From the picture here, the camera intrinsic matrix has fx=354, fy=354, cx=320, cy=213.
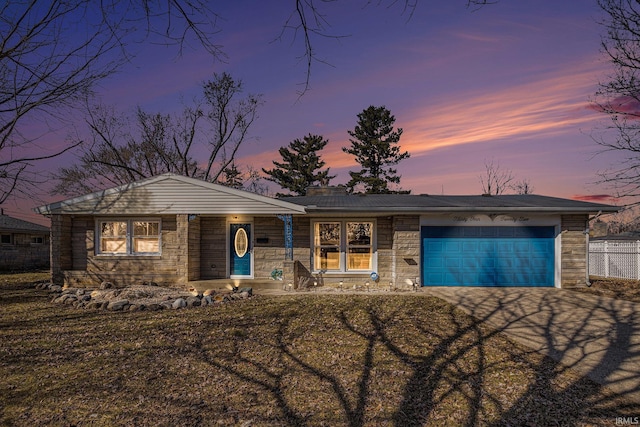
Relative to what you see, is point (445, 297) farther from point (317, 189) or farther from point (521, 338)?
point (317, 189)

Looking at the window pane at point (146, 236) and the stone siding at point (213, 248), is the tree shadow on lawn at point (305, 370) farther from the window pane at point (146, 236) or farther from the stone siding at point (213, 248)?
the window pane at point (146, 236)

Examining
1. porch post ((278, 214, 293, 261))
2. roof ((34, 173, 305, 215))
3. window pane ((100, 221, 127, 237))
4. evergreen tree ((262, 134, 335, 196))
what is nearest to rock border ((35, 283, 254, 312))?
porch post ((278, 214, 293, 261))

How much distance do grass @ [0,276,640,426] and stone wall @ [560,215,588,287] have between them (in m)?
6.73

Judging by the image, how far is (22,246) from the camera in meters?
22.9

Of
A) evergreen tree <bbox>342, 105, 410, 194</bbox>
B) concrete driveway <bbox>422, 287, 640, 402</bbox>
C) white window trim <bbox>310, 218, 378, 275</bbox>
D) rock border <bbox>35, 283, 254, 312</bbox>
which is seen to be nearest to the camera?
concrete driveway <bbox>422, 287, 640, 402</bbox>

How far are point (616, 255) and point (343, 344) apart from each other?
1591cm

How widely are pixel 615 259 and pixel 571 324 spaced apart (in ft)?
37.4

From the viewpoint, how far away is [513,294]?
11.1m

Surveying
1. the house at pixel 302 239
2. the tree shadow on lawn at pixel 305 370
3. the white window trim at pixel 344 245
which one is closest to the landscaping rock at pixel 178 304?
the tree shadow on lawn at pixel 305 370

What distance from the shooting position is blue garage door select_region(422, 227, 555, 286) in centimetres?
1252

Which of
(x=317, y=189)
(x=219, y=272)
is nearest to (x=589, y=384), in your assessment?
(x=219, y=272)

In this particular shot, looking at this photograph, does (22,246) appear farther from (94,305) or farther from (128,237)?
(94,305)

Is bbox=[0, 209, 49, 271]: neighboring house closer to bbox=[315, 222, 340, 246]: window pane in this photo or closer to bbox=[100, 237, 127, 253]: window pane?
bbox=[100, 237, 127, 253]: window pane

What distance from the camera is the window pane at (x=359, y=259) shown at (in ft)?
43.0
